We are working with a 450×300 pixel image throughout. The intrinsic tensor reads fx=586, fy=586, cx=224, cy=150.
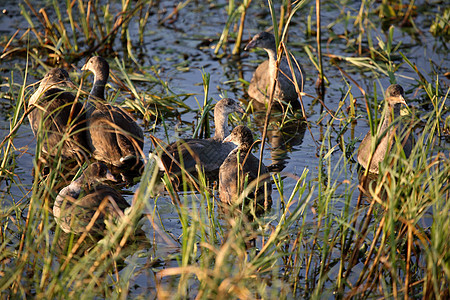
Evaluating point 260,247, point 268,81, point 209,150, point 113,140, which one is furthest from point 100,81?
point 260,247

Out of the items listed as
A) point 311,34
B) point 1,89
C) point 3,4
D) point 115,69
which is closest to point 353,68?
point 311,34

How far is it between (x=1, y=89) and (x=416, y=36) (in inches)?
252

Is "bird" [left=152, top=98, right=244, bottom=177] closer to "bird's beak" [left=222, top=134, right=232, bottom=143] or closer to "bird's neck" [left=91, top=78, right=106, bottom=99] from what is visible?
"bird's beak" [left=222, top=134, right=232, bottom=143]

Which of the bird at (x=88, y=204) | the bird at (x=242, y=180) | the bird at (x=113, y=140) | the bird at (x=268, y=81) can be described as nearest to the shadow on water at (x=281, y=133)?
the bird at (x=268, y=81)

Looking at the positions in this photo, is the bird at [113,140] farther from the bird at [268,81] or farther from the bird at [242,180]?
the bird at [268,81]

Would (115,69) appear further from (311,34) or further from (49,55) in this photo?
(311,34)

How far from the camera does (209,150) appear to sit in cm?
625

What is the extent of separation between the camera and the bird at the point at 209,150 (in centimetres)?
602

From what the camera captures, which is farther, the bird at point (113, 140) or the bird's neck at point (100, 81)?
the bird's neck at point (100, 81)

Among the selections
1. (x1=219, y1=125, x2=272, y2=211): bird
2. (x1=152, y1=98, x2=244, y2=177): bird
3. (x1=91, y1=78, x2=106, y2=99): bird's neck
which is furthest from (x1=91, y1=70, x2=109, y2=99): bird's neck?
(x1=219, y1=125, x2=272, y2=211): bird

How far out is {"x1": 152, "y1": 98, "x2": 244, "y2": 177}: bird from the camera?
6.02 metres

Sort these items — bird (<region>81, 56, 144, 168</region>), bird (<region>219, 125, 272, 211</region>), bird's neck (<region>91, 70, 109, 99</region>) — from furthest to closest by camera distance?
bird's neck (<region>91, 70, 109, 99</region>)
bird (<region>81, 56, 144, 168</region>)
bird (<region>219, 125, 272, 211</region>)

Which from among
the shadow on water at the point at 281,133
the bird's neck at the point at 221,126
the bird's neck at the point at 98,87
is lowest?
the shadow on water at the point at 281,133

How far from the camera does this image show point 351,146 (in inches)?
249
